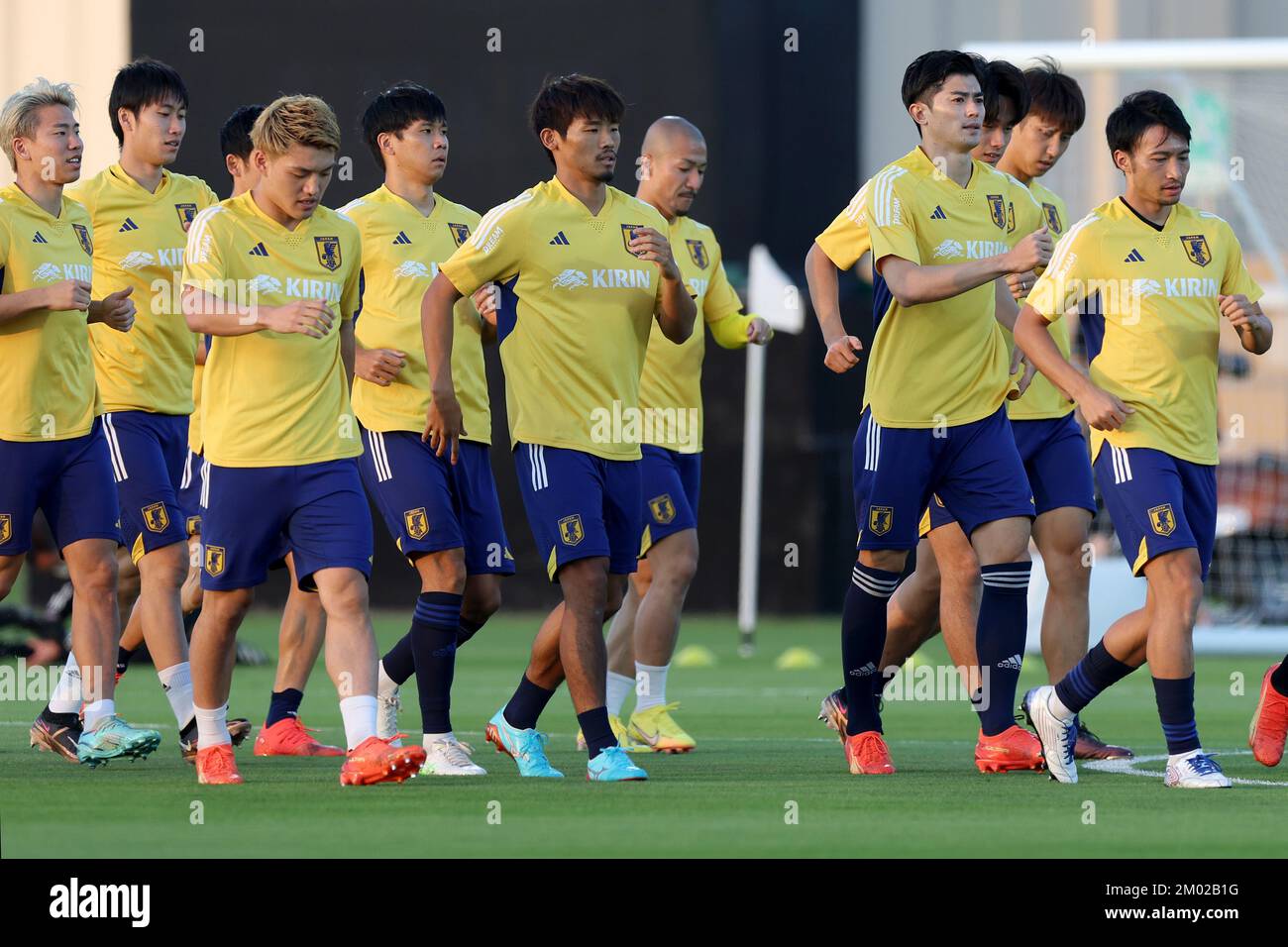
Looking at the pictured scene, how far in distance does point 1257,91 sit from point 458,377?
9793mm

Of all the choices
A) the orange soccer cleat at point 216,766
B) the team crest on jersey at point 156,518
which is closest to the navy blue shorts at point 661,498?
the team crest on jersey at point 156,518

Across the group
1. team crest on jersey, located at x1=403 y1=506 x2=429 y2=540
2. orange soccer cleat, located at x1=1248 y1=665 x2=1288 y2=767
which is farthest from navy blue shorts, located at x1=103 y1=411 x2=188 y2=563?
orange soccer cleat, located at x1=1248 y1=665 x2=1288 y2=767

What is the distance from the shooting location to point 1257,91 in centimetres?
1623

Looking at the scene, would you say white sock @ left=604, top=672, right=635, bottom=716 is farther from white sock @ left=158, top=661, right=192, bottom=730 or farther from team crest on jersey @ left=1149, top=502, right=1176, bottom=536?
team crest on jersey @ left=1149, top=502, right=1176, bottom=536

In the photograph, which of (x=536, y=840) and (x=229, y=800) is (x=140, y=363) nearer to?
(x=229, y=800)

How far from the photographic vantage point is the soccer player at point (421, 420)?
801cm

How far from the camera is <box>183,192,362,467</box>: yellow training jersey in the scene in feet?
23.8

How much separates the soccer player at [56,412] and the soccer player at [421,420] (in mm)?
956

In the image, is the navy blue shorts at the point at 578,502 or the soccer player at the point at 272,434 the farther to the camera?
the navy blue shorts at the point at 578,502

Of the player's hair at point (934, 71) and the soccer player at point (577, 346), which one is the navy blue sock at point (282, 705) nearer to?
the soccer player at point (577, 346)

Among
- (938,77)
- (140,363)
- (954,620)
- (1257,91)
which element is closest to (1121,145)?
(938,77)

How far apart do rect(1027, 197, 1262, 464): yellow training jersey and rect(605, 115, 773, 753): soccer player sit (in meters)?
1.83

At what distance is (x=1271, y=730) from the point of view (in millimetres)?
7980

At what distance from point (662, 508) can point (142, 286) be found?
2.32 meters
